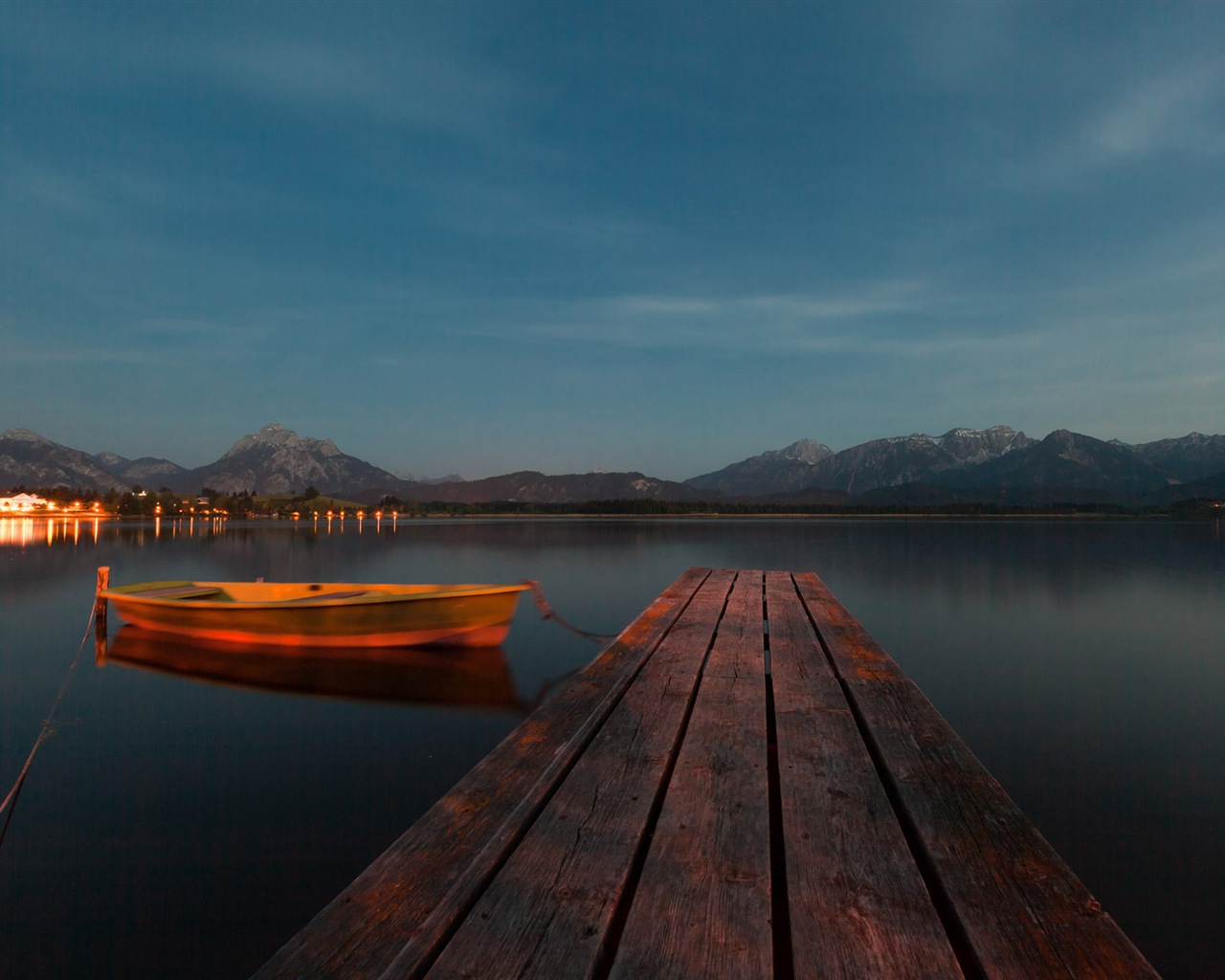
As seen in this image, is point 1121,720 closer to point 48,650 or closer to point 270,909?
point 270,909

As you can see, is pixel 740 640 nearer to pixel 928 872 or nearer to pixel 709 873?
pixel 928 872

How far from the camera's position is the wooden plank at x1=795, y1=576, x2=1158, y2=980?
1932 millimetres

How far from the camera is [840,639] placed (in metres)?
6.79

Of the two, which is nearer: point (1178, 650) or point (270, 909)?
point (270, 909)

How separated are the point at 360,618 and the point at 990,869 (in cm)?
1145

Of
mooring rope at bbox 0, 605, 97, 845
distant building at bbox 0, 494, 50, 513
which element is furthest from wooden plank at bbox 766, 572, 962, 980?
distant building at bbox 0, 494, 50, 513

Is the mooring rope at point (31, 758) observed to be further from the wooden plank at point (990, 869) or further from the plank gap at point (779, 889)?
the wooden plank at point (990, 869)

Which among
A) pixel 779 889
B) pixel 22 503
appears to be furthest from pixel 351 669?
pixel 22 503

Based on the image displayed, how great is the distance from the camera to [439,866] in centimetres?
246

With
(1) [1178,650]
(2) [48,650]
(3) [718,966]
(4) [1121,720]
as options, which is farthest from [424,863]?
(1) [1178,650]

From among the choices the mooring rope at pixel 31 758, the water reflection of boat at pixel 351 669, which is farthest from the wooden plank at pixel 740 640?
the mooring rope at pixel 31 758

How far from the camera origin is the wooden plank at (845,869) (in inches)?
75.5

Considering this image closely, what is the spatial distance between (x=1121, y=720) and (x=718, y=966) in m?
10.5

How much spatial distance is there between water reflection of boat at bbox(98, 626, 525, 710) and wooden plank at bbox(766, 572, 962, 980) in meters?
6.95
